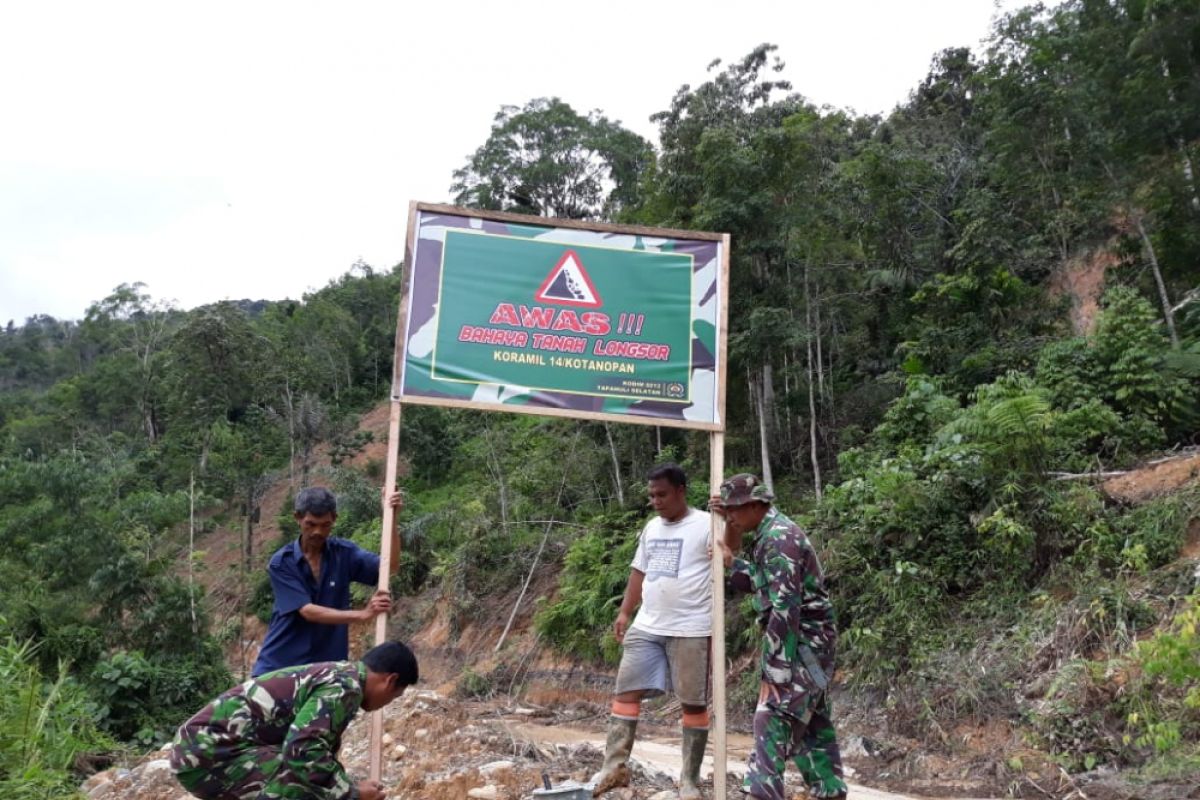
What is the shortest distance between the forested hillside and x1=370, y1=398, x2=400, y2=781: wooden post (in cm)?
230

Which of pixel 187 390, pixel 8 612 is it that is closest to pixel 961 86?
→ pixel 8 612

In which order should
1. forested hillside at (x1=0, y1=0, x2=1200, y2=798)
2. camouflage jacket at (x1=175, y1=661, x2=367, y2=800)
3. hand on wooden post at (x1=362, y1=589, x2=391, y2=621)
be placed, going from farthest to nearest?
forested hillside at (x1=0, y1=0, x2=1200, y2=798)
hand on wooden post at (x1=362, y1=589, x2=391, y2=621)
camouflage jacket at (x1=175, y1=661, x2=367, y2=800)

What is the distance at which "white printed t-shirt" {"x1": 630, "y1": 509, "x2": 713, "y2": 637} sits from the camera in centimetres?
419

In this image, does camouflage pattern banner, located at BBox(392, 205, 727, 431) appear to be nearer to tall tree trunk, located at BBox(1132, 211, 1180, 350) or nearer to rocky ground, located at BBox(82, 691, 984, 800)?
rocky ground, located at BBox(82, 691, 984, 800)

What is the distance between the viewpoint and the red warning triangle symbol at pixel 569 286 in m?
4.29

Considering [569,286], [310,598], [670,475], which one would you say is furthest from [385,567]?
[569,286]

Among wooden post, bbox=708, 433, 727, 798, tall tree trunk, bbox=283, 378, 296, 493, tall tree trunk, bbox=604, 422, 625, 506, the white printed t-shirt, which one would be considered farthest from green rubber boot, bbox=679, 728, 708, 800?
tall tree trunk, bbox=283, 378, 296, 493

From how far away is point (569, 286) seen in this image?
4.32 m

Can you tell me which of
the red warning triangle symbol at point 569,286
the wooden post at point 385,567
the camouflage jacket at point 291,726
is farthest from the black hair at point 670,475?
the camouflage jacket at point 291,726

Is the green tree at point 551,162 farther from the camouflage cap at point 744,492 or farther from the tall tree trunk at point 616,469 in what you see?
the camouflage cap at point 744,492

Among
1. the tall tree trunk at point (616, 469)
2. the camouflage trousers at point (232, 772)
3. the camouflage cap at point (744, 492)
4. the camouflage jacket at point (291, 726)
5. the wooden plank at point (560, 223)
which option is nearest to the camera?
the camouflage jacket at point (291, 726)

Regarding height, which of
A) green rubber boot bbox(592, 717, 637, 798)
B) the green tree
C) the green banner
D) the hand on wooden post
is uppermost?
the green tree

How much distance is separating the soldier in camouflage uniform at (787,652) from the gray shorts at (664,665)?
0.55 m

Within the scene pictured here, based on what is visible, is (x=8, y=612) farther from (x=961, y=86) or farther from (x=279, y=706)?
(x=961, y=86)
